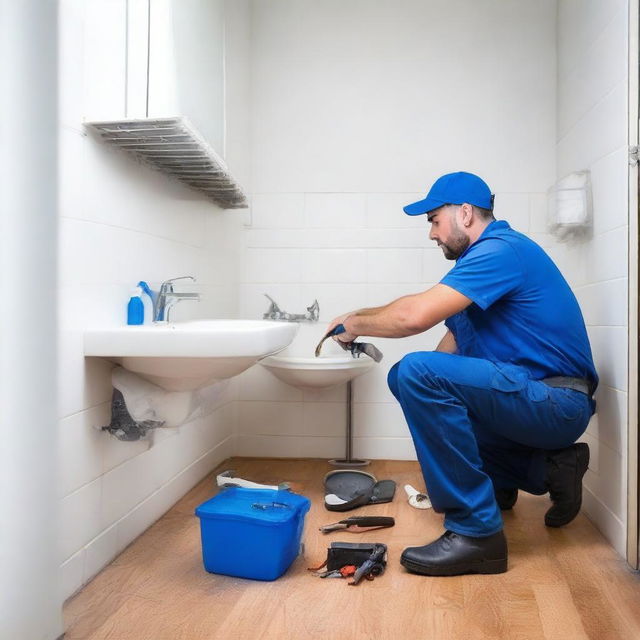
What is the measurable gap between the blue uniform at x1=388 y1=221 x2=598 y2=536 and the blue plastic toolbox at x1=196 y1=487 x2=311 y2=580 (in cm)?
48

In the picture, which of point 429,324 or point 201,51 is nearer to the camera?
point 429,324

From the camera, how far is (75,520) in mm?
1747

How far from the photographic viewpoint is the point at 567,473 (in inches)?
85.2

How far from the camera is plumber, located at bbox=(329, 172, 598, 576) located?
1897mm

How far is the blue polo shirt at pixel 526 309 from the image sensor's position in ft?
6.47

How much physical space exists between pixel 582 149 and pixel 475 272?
1171mm

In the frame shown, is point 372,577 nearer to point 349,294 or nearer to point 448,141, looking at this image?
point 349,294

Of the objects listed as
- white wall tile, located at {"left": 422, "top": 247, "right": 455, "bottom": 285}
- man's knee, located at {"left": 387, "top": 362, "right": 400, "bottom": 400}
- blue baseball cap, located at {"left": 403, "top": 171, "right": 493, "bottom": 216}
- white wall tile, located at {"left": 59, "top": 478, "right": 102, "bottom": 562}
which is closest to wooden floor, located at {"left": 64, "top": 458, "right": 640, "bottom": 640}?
white wall tile, located at {"left": 59, "top": 478, "right": 102, "bottom": 562}

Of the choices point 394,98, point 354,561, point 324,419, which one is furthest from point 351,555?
point 394,98

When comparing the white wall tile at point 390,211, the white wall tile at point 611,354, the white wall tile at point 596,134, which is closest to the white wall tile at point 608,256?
the white wall tile at point 611,354

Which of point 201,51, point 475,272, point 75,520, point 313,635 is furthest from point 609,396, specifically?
point 201,51

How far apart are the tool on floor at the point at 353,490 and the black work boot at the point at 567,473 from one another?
712 mm

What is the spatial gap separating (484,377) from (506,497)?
0.78 m

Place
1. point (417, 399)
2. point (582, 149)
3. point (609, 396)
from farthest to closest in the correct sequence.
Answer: point (582, 149) < point (609, 396) < point (417, 399)
